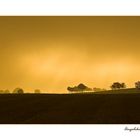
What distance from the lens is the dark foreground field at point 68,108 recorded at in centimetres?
328

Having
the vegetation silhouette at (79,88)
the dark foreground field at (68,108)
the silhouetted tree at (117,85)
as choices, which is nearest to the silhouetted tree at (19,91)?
the dark foreground field at (68,108)

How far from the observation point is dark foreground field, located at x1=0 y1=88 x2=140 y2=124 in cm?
328

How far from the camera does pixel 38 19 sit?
3385 mm

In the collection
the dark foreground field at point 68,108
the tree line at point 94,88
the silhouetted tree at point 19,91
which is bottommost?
the dark foreground field at point 68,108

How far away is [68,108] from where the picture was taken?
333 centimetres

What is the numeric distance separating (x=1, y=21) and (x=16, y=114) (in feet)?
2.71

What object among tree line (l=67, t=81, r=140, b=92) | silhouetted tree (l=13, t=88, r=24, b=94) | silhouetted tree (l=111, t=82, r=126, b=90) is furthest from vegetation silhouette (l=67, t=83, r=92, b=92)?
silhouetted tree (l=13, t=88, r=24, b=94)

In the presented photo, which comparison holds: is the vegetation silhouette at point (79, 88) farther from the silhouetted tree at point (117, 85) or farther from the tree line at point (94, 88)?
the silhouetted tree at point (117, 85)

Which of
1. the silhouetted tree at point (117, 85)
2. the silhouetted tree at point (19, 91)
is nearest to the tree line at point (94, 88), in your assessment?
the silhouetted tree at point (117, 85)

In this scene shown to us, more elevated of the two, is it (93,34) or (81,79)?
(93,34)

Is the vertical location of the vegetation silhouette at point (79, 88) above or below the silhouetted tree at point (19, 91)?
below

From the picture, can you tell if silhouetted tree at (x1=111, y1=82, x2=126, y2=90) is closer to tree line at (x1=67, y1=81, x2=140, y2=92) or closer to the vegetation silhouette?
tree line at (x1=67, y1=81, x2=140, y2=92)

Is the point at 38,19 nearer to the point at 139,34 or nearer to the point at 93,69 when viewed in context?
the point at 93,69
